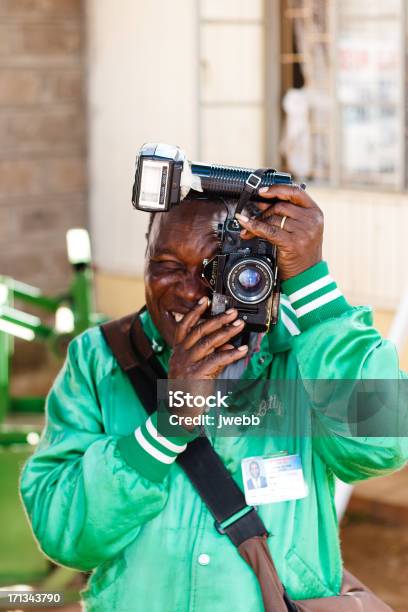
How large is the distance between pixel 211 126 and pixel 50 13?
1.46 m

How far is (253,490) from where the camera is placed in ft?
6.27

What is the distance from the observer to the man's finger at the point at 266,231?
183 centimetres

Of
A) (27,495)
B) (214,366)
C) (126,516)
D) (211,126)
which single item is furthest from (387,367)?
(211,126)

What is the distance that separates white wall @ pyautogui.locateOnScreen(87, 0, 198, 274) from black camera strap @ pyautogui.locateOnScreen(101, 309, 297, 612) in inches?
227

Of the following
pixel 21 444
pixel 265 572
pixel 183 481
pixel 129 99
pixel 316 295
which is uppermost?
pixel 129 99

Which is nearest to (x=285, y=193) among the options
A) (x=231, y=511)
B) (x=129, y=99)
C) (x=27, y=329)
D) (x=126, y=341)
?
(x=126, y=341)

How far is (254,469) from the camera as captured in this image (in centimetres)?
192

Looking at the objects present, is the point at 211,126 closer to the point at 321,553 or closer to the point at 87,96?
the point at 87,96

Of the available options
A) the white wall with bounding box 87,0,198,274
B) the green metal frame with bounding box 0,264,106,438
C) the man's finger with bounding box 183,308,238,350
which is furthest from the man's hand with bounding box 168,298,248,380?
the white wall with bounding box 87,0,198,274

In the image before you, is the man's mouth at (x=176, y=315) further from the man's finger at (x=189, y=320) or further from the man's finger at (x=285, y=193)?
the man's finger at (x=285, y=193)

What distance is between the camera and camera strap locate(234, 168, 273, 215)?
1.84 meters

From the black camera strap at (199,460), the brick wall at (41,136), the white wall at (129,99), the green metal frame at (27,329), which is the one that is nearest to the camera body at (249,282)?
the black camera strap at (199,460)

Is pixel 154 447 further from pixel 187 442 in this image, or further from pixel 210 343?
pixel 210 343

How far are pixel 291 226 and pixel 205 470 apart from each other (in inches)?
16.6
